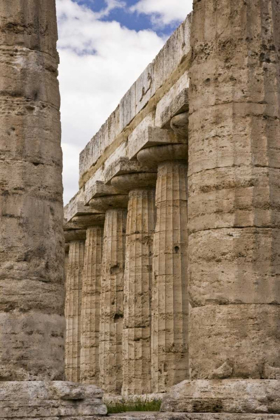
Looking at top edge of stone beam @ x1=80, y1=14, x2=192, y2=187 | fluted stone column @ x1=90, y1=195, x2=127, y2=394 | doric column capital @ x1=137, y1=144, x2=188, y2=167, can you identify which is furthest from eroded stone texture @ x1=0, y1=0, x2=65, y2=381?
fluted stone column @ x1=90, y1=195, x2=127, y2=394

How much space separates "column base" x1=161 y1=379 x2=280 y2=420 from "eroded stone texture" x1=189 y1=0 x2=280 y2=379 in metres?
0.24

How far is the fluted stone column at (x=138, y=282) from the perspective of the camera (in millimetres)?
26672

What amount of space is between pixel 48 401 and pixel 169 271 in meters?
9.64

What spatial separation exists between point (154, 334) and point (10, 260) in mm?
9329

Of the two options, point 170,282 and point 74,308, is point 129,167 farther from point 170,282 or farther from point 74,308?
point 74,308

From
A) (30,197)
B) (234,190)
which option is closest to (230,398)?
(234,190)

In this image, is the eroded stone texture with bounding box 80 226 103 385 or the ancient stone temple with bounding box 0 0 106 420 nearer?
the ancient stone temple with bounding box 0 0 106 420

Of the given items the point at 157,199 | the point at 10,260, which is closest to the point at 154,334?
the point at 157,199

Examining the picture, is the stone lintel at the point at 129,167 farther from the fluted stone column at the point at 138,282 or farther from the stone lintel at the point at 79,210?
the stone lintel at the point at 79,210

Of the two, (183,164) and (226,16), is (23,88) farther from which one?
(183,164)

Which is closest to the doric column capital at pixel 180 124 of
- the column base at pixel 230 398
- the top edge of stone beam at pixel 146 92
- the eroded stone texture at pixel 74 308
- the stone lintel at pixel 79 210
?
the top edge of stone beam at pixel 146 92

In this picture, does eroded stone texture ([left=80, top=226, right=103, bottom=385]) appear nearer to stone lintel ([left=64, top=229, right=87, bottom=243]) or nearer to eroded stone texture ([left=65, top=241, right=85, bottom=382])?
stone lintel ([left=64, top=229, right=87, bottom=243])

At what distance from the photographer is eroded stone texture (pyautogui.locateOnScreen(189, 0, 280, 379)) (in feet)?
49.0

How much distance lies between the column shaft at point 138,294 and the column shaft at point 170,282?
214 centimetres
